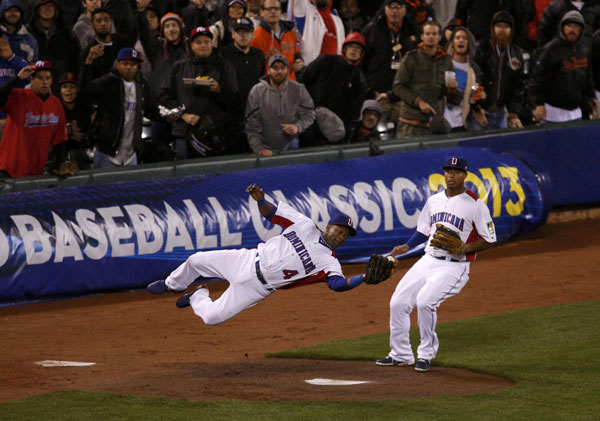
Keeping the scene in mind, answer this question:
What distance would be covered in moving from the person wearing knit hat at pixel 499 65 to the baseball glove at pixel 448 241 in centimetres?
751

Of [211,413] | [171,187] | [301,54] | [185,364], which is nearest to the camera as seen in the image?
[211,413]

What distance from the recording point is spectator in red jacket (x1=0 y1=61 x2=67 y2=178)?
1373 cm

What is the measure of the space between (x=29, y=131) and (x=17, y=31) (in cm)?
184

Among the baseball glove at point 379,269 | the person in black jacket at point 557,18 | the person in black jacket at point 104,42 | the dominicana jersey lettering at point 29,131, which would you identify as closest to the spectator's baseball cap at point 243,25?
the person in black jacket at point 104,42

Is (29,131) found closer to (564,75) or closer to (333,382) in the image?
(333,382)

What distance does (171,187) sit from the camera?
1480 cm

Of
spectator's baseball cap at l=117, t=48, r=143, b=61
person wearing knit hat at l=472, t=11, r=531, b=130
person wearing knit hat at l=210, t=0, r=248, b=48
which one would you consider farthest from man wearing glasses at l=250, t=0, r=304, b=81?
person wearing knit hat at l=472, t=11, r=531, b=130

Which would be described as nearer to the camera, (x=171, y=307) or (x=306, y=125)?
Result: (x=171, y=307)

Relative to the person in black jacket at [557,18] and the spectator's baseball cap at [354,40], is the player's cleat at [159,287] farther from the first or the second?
the person in black jacket at [557,18]

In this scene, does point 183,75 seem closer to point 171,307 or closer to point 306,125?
point 306,125

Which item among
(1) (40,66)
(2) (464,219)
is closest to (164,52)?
(1) (40,66)

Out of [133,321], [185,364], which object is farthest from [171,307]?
[185,364]

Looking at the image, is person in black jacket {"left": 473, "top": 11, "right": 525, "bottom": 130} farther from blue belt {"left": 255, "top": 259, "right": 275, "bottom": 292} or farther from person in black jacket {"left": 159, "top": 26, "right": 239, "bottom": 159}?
blue belt {"left": 255, "top": 259, "right": 275, "bottom": 292}

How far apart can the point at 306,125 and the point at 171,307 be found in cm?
342
